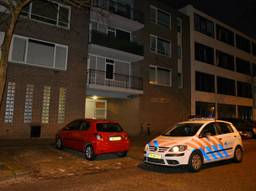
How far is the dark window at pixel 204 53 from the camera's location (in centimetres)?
2548

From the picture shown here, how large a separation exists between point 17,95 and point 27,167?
795 centimetres

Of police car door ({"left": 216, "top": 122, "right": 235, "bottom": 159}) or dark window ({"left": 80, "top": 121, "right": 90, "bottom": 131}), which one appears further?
dark window ({"left": 80, "top": 121, "right": 90, "bottom": 131})

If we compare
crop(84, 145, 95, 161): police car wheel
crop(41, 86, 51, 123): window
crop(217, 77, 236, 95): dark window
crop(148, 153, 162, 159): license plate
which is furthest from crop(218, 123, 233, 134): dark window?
crop(217, 77, 236, 95): dark window

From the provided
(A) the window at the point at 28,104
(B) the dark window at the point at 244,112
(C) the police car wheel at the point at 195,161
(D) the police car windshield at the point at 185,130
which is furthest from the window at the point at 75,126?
(B) the dark window at the point at 244,112

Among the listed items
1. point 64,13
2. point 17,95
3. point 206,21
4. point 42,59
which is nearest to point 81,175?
point 17,95

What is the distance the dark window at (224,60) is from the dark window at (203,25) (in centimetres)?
269

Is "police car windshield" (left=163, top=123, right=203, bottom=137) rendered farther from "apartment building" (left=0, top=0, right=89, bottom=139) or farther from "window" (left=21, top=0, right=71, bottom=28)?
"window" (left=21, top=0, right=71, bottom=28)

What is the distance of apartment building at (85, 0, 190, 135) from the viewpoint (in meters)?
18.7

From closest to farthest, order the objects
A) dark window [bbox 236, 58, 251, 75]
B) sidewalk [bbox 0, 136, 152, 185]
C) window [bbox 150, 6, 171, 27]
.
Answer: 1. sidewalk [bbox 0, 136, 152, 185]
2. window [bbox 150, 6, 171, 27]
3. dark window [bbox 236, 58, 251, 75]

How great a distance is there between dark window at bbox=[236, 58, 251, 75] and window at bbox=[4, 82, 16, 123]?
28.3 metres

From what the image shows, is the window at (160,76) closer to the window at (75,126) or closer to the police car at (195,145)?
the window at (75,126)

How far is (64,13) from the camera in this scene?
16.6 m

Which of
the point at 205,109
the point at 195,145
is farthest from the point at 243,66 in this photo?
the point at 195,145

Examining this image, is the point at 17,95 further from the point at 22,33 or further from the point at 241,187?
the point at 241,187
